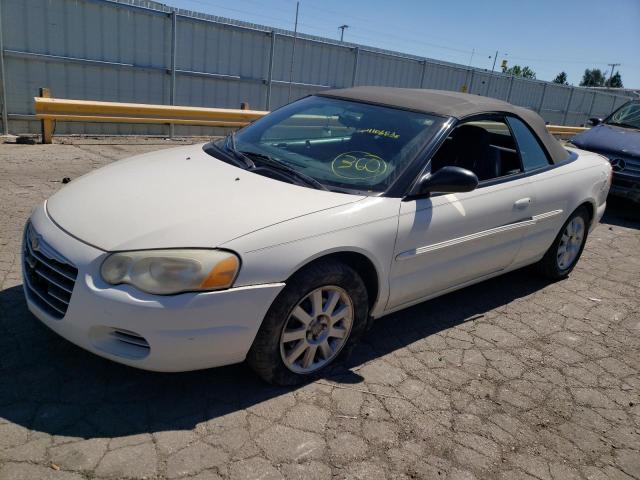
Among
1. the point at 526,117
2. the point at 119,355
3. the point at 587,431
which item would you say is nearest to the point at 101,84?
the point at 526,117

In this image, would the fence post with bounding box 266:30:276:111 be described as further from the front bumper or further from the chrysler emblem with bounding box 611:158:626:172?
the front bumper

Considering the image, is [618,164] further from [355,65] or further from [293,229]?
[355,65]

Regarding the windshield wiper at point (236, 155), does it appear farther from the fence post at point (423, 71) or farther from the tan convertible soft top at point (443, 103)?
the fence post at point (423, 71)

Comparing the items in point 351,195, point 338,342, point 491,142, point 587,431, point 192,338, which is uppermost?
point 491,142

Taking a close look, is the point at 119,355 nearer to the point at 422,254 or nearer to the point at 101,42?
the point at 422,254

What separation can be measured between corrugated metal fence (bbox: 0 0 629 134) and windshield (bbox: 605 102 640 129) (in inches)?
296

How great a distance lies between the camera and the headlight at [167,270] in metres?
2.51

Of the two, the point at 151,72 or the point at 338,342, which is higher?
the point at 151,72

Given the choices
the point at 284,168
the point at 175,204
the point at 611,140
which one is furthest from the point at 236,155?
the point at 611,140

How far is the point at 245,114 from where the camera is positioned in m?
11.0

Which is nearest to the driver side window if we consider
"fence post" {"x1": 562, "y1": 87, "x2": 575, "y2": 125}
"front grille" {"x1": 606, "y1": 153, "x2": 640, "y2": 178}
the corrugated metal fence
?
"front grille" {"x1": 606, "y1": 153, "x2": 640, "y2": 178}

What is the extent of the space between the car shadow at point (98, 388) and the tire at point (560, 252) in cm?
214

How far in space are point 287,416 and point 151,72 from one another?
34.2 feet

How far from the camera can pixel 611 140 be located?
8.26 metres
